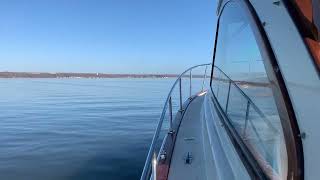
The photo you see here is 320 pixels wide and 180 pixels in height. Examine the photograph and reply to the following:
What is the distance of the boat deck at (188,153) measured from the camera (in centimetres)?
341

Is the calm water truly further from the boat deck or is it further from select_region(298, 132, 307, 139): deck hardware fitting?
select_region(298, 132, 307, 139): deck hardware fitting

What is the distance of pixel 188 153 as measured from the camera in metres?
3.95

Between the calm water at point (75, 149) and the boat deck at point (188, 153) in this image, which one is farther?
the calm water at point (75, 149)

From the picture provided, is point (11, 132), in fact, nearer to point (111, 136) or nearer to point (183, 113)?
point (111, 136)

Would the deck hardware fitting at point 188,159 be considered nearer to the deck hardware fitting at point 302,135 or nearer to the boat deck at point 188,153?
the boat deck at point 188,153

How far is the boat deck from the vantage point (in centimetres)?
341

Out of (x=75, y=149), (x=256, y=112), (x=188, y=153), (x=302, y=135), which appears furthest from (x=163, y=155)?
(x=75, y=149)

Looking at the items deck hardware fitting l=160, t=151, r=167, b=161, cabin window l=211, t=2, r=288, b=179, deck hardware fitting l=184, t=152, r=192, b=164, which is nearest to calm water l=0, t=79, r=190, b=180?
deck hardware fitting l=160, t=151, r=167, b=161

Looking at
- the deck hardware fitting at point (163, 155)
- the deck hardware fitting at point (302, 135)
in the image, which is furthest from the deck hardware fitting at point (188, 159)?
the deck hardware fitting at point (302, 135)

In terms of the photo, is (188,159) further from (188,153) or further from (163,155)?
(163,155)

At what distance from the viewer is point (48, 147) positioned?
35.9 ft

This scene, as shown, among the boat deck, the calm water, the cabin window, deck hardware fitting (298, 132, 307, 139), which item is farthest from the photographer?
the calm water

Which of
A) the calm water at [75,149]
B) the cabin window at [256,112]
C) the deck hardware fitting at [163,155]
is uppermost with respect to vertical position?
the cabin window at [256,112]

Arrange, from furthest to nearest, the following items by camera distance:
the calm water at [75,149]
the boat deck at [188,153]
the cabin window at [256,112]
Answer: the calm water at [75,149]
the boat deck at [188,153]
the cabin window at [256,112]
